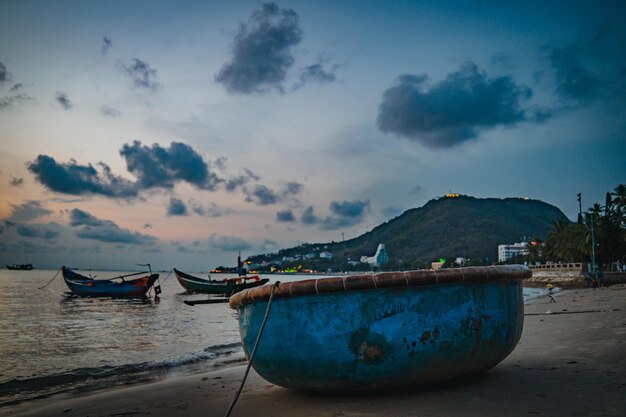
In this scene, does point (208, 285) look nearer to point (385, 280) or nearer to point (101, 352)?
point (101, 352)

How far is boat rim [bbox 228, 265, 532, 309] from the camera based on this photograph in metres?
3.83

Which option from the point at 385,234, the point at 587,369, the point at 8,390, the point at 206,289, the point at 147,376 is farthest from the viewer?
the point at 385,234

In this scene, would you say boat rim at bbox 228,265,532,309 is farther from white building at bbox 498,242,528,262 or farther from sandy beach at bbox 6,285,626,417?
white building at bbox 498,242,528,262

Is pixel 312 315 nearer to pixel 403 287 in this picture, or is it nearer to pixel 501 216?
pixel 403 287

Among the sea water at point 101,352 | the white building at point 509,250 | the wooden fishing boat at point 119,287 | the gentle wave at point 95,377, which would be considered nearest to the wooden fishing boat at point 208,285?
the wooden fishing boat at point 119,287

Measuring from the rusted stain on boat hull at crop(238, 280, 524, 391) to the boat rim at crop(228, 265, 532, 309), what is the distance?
68 millimetres

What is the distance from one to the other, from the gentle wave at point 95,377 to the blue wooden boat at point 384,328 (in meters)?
5.64

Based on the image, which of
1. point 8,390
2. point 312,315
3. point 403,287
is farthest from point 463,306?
point 8,390

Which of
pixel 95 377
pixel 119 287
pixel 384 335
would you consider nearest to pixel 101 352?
pixel 95 377

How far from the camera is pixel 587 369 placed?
4914 millimetres

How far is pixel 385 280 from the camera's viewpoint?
Answer: 12.5ft

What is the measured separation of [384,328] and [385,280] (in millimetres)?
431

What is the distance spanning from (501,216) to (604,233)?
133 metres

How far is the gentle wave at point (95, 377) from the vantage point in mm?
7720
